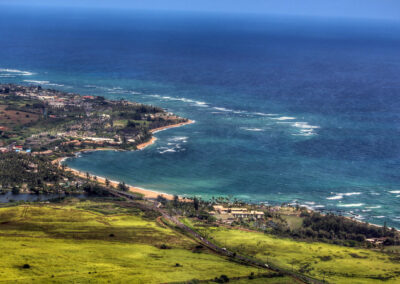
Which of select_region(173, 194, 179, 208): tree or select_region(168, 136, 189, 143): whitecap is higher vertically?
select_region(168, 136, 189, 143): whitecap

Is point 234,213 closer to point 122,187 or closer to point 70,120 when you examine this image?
point 122,187

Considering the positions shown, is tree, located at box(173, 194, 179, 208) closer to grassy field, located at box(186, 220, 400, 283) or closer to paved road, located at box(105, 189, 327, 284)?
paved road, located at box(105, 189, 327, 284)

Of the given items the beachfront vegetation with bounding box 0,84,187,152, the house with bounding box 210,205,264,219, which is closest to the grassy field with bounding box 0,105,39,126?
the beachfront vegetation with bounding box 0,84,187,152

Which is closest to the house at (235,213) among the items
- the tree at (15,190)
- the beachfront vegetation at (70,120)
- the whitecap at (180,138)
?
the tree at (15,190)

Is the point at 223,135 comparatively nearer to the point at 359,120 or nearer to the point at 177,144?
the point at 177,144

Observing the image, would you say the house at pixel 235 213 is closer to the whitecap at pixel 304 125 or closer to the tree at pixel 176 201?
the tree at pixel 176 201

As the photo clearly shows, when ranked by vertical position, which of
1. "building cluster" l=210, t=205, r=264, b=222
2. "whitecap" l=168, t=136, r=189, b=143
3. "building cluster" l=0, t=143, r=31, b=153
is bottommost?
"building cluster" l=210, t=205, r=264, b=222

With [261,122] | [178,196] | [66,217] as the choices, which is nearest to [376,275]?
[178,196]
